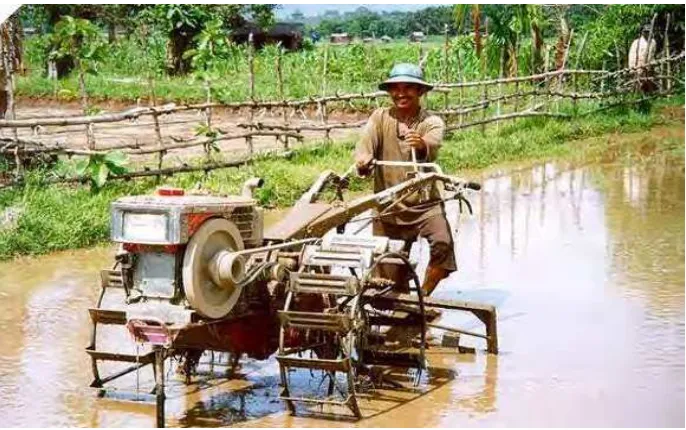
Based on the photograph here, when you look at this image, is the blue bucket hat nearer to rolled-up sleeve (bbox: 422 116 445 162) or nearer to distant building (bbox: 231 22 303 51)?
rolled-up sleeve (bbox: 422 116 445 162)

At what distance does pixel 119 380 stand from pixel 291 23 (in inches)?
1181

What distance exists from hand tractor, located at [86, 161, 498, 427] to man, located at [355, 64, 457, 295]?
344 mm

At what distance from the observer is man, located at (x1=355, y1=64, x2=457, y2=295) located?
6.06 m

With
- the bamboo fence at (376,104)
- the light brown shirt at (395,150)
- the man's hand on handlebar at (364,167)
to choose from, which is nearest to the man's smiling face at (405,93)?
the light brown shirt at (395,150)

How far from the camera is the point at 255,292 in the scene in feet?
16.5

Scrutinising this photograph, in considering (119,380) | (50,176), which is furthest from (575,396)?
(50,176)

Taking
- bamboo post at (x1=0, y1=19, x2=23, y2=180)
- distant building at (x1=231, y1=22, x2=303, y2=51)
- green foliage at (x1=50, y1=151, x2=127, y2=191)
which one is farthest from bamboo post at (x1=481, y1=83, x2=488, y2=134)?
distant building at (x1=231, y1=22, x2=303, y2=51)

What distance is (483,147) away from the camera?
1488 centimetres

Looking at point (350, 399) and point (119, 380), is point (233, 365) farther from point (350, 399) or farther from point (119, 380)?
point (350, 399)

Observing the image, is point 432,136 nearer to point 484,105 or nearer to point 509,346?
point 509,346

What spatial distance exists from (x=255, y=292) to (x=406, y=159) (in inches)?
61.0

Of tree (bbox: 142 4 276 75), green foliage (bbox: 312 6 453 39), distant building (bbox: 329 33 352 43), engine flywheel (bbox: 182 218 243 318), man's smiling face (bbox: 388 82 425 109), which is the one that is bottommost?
engine flywheel (bbox: 182 218 243 318)

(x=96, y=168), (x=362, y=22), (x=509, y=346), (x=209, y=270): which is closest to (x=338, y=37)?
(x=96, y=168)

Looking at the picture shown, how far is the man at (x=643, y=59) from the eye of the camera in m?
19.6
